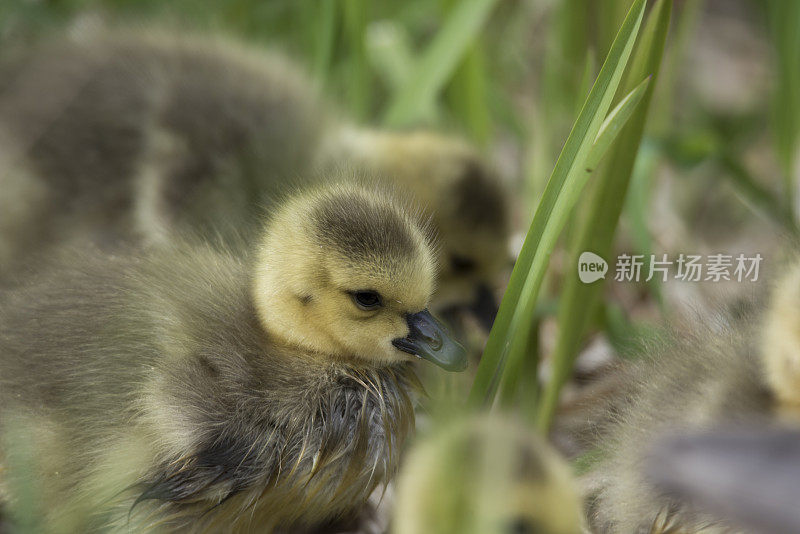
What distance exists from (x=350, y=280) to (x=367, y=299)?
0.14 feet

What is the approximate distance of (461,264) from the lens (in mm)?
1861

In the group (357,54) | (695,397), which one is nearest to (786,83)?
(357,54)

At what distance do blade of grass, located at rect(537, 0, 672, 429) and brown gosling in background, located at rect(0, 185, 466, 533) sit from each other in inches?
11.1

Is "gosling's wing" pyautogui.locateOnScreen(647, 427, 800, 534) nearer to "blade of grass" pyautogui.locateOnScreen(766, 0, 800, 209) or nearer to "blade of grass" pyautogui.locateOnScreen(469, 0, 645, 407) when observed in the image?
"blade of grass" pyautogui.locateOnScreen(469, 0, 645, 407)

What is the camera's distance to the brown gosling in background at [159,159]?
182cm

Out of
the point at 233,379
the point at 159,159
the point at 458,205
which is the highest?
the point at 458,205

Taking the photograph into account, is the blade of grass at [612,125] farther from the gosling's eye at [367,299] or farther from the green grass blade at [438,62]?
the green grass blade at [438,62]

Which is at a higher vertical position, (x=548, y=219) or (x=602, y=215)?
(x=602, y=215)

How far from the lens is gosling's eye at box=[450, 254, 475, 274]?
1850 millimetres

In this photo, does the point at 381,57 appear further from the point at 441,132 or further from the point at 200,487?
the point at 200,487

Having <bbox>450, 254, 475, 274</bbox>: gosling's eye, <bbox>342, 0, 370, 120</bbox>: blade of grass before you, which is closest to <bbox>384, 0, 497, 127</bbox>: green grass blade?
<bbox>342, 0, 370, 120</bbox>: blade of grass

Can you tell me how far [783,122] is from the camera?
1.95 metres

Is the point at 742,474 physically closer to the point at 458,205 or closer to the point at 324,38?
the point at 458,205

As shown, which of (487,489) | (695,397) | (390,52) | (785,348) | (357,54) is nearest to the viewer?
(487,489)
